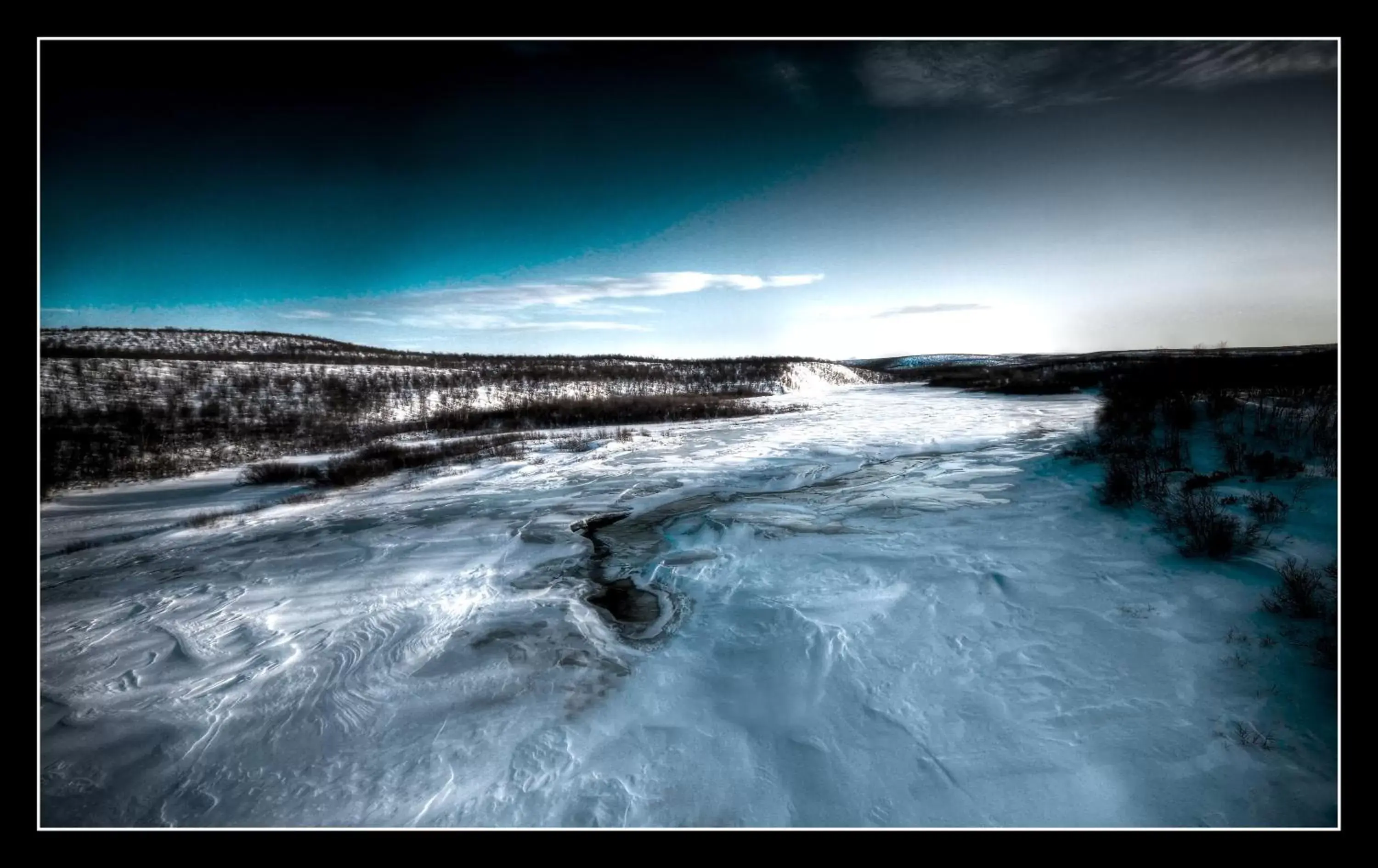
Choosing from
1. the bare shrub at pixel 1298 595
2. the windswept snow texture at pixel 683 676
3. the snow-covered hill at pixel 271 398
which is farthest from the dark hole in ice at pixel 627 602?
the snow-covered hill at pixel 271 398

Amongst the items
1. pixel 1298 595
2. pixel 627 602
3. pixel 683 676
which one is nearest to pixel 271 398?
pixel 627 602

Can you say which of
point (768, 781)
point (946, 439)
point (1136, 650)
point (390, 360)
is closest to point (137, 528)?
point (768, 781)

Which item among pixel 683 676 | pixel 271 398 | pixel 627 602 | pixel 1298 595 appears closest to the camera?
pixel 1298 595

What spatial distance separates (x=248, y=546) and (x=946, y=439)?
15646 millimetres

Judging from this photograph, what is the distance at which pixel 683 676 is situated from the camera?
3.90m

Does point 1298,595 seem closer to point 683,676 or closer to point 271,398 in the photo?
point 683,676

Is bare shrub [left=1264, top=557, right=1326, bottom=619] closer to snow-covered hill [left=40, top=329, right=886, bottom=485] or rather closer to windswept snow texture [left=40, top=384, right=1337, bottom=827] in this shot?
windswept snow texture [left=40, top=384, right=1337, bottom=827]

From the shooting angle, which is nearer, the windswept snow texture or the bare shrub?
the windswept snow texture

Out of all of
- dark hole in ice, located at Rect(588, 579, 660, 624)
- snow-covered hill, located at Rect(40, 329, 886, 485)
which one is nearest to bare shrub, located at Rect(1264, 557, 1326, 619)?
dark hole in ice, located at Rect(588, 579, 660, 624)

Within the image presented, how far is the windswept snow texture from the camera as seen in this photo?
9.11ft

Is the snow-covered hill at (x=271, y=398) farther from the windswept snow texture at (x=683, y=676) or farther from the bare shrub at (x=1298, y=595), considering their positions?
the bare shrub at (x=1298, y=595)

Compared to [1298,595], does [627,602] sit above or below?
below

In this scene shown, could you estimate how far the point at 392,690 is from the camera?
382 centimetres
